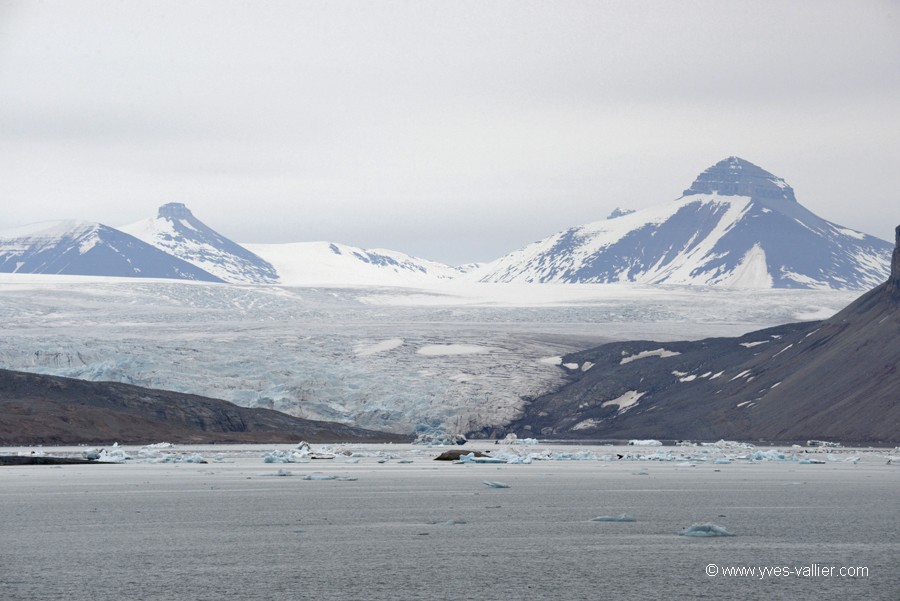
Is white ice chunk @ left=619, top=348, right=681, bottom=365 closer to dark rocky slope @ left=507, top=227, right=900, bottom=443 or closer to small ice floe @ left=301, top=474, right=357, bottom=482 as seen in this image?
dark rocky slope @ left=507, top=227, right=900, bottom=443

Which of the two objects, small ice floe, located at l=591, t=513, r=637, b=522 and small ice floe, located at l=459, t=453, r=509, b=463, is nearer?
small ice floe, located at l=591, t=513, r=637, b=522

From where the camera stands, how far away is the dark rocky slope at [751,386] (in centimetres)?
8712

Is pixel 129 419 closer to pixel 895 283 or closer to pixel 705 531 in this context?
pixel 895 283

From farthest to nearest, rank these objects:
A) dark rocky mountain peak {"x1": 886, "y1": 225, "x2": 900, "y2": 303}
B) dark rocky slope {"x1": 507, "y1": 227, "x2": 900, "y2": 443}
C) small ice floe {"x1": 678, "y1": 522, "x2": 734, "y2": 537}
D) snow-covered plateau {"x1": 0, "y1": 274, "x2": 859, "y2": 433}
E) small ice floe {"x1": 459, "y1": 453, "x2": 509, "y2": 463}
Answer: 1. snow-covered plateau {"x1": 0, "y1": 274, "x2": 859, "y2": 433}
2. dark rocky mountain peak {"x1": 886, "y1": 225, "x2": 900, "y2": 303}
3. dark rocky slope {"x1": 507, "y1": 227, "x2": 900, "y2": 443}
4. small ice floe {"x1": 459, "y1": 453, "x2": 509, "y2": 463}
5. small ice floe {"x1": 678, "y1": 522, "x2": 734, "y2": 537}

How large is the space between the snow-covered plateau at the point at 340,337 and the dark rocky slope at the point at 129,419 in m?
7.24

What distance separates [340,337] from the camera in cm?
12169

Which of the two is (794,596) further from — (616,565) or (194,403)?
(194,403)

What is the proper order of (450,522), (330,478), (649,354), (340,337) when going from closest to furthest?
(450,522) < (330,478) < (340,337) < (649,354)

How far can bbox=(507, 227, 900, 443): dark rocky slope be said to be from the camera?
286 feet

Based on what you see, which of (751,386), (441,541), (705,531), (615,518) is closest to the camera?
(441,541)

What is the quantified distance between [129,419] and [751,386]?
48.0m

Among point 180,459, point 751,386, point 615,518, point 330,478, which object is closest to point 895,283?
point 751,386

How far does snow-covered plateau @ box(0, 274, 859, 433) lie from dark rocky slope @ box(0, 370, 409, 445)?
23.7 ft

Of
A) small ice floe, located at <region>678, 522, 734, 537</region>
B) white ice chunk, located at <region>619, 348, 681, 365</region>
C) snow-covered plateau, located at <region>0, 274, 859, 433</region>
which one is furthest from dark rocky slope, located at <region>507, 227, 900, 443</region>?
small ice floe, located at <region>678, 522, 734, 537</region>
